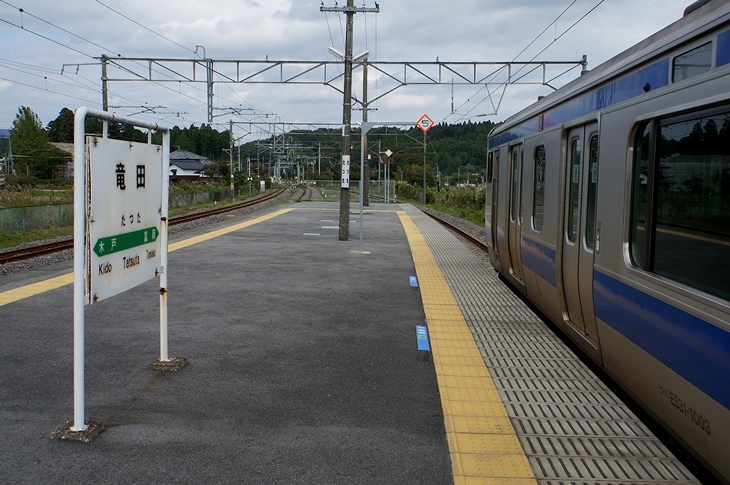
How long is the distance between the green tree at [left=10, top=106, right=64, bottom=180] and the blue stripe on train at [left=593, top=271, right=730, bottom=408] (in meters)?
67.3

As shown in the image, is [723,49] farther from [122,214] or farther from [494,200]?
[494,200]

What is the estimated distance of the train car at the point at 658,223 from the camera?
3367 mm

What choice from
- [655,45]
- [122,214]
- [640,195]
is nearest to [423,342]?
[640,195]

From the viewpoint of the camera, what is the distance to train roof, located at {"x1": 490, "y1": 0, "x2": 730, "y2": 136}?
3498 mm

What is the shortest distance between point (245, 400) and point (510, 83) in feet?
69.1

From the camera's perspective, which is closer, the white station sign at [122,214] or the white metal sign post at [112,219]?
the white metal sign post at [112,219]

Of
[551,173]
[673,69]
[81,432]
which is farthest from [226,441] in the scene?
[551,173]

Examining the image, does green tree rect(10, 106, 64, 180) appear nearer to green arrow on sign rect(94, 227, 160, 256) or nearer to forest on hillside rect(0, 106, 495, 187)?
forest on hillside rect(0, 106, 495, 187)

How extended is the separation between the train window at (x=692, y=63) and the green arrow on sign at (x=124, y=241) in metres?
3.57

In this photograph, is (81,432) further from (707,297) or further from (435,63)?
(435,63)

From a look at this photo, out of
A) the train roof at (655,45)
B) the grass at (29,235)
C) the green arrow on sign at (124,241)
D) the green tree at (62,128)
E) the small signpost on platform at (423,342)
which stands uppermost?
the green tree at (62,128)

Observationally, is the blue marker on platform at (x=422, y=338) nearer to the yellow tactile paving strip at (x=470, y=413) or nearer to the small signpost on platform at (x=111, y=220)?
the yellow tactile paving strip at (x=470, y=413)

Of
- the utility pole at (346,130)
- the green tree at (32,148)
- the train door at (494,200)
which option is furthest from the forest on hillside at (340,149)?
the train door at (494,200)

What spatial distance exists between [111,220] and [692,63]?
11.8 feet
